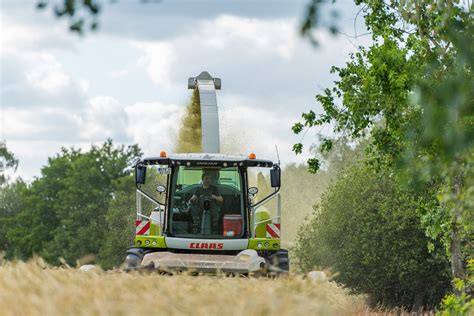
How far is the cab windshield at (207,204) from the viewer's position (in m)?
16.7

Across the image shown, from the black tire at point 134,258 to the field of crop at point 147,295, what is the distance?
6869mm

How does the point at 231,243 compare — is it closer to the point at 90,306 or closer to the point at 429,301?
the point at 90,306

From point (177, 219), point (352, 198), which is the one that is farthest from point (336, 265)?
point (177, 219)

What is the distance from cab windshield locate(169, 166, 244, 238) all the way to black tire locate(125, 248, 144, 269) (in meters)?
0.72

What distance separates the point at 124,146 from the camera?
8419cm

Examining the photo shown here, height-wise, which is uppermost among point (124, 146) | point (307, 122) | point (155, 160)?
point (124, 146)

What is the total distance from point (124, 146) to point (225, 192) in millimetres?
68039

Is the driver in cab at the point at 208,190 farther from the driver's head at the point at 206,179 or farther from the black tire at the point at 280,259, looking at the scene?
the black tire at the point at 280,259

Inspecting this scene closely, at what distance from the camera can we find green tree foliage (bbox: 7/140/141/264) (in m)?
73.7

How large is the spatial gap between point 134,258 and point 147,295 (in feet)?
30.5

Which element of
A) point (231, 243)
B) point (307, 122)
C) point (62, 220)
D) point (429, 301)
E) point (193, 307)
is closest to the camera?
point (193, 307)

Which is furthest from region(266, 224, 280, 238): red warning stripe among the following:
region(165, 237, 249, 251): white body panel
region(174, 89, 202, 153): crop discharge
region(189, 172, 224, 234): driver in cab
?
region(174, 89, 202, 153): crop discharge

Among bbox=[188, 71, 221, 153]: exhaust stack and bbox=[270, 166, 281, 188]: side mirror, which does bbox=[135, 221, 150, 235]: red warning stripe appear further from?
bbox=[188, 71, 221, 153]: exhaust stack

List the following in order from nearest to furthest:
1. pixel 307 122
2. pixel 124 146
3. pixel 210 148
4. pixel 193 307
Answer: pixel 193 307 < pixel 210 148 < pixel 307 122 < pixel 124 146
